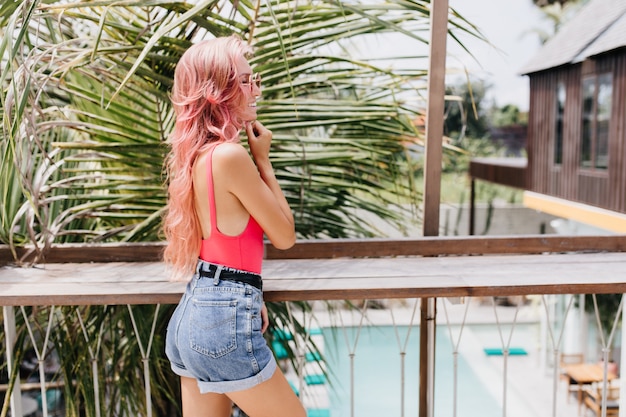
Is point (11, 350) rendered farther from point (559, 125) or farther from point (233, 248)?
point (559, 125)

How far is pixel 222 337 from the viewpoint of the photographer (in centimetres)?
119

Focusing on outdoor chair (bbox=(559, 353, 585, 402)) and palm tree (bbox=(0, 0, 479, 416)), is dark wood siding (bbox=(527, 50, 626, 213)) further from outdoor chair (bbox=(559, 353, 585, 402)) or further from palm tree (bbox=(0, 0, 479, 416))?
palm tree (bbox=(0, 0, 479, 416))

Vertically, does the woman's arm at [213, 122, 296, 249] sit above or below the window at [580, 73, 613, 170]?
below

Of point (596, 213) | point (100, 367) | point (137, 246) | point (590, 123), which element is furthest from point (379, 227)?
point (590, 123)

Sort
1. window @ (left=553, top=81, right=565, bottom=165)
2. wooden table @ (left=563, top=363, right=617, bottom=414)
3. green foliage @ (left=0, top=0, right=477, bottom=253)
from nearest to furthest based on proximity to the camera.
→ green foliage @ (left=0, top=0, right=477, bottom=253)
wooden table @ (left=563, top=363, right=617, bottom=414)
window @ (left=553, top=81, right=565, bottom=165)

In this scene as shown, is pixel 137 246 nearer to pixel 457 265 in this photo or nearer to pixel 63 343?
pixel 63 343

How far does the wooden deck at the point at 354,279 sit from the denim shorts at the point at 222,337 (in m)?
0.18

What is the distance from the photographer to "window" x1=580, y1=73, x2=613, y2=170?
29.3ft

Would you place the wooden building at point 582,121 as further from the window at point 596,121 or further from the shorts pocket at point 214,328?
the shorts pocket at point 214,328

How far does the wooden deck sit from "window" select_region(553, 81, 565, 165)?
950 cm

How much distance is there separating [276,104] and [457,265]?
84cm

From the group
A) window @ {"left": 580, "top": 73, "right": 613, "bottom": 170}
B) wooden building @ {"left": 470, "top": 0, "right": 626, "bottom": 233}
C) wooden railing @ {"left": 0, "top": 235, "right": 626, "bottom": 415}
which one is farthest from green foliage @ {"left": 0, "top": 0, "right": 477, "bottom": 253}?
window @ {"left": 580, "top": 73, "right": 613, "bottom": 170}

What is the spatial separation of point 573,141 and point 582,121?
1.32 feet

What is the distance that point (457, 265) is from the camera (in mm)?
1676
